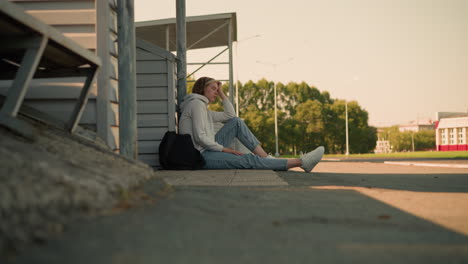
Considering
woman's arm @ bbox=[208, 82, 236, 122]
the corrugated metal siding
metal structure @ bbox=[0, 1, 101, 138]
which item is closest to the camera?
metal structure @ bbox=[0, 1, 101, 138]

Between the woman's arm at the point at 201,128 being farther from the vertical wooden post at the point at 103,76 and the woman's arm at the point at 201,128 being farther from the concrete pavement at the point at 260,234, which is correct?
the concrete pavement at the point at 260,234

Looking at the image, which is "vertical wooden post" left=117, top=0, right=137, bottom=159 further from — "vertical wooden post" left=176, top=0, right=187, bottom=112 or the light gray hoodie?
"vertical wooden post" left=176, top=0, right=187, bottom=112

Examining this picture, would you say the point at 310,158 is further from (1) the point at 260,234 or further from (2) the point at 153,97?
(1) the point at 260,234

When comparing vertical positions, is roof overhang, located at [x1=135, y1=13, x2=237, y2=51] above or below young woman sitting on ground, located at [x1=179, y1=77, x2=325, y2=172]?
above

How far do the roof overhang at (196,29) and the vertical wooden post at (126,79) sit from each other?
1004 centimetres

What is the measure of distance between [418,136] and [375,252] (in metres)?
137

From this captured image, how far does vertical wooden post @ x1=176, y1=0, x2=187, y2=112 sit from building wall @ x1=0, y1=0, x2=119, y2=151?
2.58 m

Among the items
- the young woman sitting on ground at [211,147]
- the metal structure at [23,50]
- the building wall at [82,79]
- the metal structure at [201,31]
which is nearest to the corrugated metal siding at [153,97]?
the young woman sitting on ground at [211,147]

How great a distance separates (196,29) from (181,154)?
32.8 feet

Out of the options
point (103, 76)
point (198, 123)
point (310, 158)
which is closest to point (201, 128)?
point (198, 123)

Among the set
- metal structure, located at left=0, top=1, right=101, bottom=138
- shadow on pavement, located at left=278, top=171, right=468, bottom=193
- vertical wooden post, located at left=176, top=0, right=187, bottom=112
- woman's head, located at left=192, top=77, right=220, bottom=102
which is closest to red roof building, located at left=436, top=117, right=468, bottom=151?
vertical wooden post, located at left=176, top=0, right=187, bottom=112

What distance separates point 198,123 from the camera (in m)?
5.86

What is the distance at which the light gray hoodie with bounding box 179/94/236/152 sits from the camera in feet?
19.1

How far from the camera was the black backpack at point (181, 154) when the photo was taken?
573 centimetres
